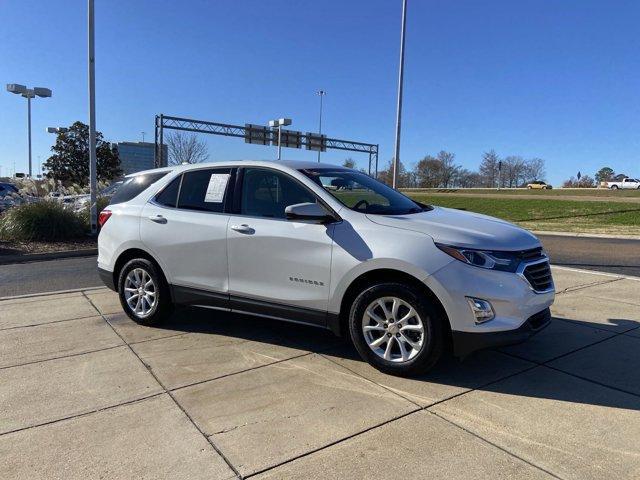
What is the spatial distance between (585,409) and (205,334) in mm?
3449

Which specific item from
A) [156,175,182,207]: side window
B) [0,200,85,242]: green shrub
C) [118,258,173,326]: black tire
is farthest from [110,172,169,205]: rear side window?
Answer: [0,200,85,242]: green shrub

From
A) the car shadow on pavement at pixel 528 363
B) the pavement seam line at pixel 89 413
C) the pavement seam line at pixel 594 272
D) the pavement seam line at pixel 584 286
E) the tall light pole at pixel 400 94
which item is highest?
the tall light pole at pixel 400 94

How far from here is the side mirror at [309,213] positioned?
414 centimetres

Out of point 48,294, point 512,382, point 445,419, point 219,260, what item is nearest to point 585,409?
point 512,382

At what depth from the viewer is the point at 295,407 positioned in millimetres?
3518

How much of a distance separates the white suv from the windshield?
0.02 meters

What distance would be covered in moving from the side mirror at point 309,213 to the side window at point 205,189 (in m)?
1.01

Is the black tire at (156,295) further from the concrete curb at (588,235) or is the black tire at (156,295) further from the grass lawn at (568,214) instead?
the grass lawn at (568,214)

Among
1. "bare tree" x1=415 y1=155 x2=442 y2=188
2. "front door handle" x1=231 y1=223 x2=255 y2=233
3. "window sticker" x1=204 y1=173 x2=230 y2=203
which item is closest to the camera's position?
"front door handle" x1=231 y1=223 x2=255 y2=233

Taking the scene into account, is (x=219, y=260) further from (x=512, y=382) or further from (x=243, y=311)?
(x=512, y=382)

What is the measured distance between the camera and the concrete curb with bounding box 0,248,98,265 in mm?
10438

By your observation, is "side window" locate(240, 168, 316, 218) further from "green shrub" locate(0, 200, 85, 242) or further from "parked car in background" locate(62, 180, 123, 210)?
"parked car in background" locate(62, 180, 123, 210)

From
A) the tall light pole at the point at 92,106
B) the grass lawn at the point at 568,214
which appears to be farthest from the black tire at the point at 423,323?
the grass lawn at the point at 568,214

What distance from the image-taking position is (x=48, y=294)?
706 cm
